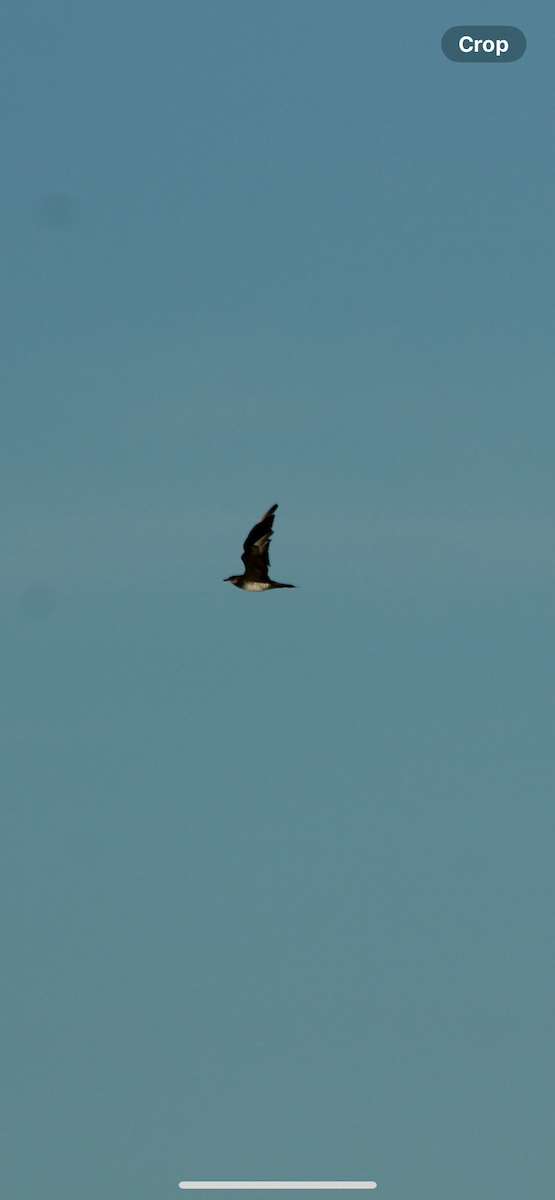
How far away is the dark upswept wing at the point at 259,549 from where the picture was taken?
185 metres

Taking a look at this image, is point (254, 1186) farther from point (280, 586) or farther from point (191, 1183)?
point (280, 586)

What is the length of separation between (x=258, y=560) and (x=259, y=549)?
1017 mm

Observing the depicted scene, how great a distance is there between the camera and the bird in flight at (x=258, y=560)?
608 feet

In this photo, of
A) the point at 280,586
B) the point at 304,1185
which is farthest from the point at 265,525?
the point at 304,1185

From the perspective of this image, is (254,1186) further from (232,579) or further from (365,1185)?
(232,579)

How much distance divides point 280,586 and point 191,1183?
93.8 feet

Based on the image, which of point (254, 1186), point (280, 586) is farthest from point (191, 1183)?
point (280, 586)

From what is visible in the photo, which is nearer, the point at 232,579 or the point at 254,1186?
the point at 254,1186

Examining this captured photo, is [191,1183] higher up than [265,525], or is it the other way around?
[265,525]

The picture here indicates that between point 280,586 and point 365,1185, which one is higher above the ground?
point 280,586

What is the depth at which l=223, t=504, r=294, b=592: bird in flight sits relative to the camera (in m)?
185

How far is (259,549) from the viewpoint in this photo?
186 meters

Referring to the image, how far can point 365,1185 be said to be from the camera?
588ft

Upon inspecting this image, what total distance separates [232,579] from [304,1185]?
29.8 m
